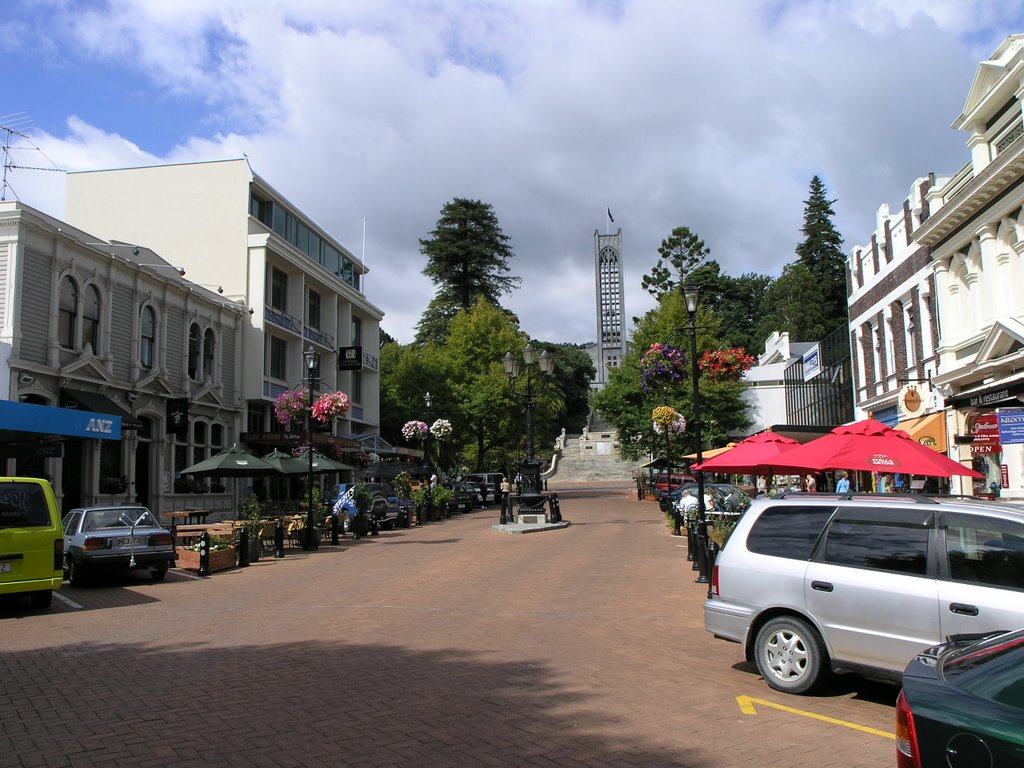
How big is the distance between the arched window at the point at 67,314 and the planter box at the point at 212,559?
31.9ft

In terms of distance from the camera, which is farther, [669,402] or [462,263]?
[462,263]

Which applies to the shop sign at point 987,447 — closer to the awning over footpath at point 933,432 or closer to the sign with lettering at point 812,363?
the awning over footpath at point 933,432

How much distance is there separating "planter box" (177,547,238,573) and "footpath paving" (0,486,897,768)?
2.78 metres

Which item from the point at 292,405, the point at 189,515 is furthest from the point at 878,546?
the point at 292,405

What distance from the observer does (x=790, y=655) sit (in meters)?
6.87

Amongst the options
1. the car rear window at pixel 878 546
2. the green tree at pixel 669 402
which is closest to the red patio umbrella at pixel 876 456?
the car rear window at pixel 878 546

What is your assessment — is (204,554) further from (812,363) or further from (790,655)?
(812,363)

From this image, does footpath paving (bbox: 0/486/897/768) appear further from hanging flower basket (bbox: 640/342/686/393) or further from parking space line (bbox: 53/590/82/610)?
hanging flower basket (bbox: 640/342/686/393)

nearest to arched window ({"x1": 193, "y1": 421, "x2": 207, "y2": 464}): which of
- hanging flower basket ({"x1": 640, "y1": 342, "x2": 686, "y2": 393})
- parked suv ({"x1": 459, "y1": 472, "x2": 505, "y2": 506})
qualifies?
parked suv ({"x1": 459, "y1": 472, "x2": 505, "y2": 506})

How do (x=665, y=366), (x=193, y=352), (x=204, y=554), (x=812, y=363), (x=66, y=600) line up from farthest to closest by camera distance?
(x=812, y=363) → (x=193, y=352) → (x=665, y=366) → (x=204, y=554) → (x=66, y=600)

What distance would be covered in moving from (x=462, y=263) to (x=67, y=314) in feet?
142

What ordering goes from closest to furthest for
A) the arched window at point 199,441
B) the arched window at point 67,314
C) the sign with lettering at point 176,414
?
1. the arched window at point 67,314
2. the sign with lettering at point 176,414
3. the arched window at point 199,441

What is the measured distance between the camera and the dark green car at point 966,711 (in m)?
2.90

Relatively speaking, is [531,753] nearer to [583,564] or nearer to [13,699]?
[13,699]
